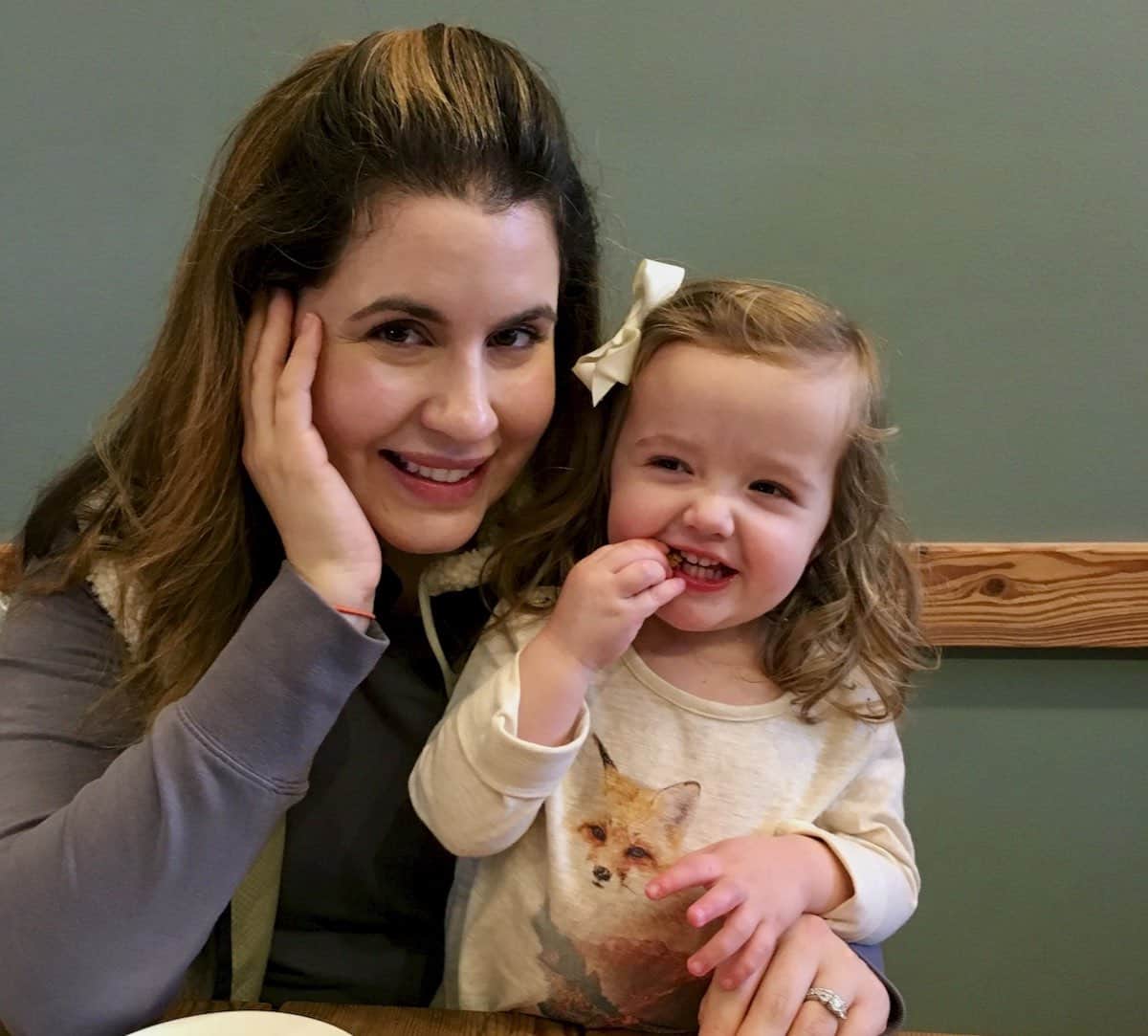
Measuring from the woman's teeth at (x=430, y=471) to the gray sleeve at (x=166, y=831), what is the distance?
0.18m

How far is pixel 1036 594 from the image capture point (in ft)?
4.97

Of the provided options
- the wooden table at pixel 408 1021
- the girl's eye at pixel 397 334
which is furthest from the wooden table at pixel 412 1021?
the girl's eye at pixel 397 334

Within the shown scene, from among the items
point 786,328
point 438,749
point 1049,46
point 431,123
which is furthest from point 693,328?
point 1049,46

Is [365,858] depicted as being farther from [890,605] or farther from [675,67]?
[675,67]

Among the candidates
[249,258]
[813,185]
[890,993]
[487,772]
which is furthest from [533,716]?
[813,185]

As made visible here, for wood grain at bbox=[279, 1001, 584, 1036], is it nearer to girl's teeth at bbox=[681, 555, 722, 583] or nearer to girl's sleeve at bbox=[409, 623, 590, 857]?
girl's sleeve at bbox=[409, 623, 590, 857]

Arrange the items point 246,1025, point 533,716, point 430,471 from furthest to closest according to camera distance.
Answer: point 430,471 < point 533,716 < point 246,1025

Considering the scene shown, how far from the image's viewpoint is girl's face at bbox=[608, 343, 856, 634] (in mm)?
897

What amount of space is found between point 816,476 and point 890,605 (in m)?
0.21

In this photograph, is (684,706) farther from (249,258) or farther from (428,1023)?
(249,258)

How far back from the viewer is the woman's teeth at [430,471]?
96 centimetres

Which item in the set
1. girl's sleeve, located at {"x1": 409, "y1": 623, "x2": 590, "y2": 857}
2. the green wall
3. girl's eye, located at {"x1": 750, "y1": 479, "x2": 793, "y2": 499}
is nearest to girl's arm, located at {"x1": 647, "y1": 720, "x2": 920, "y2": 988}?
girl's sleeve, located at {"x1": 409, "y1": 623, "x2": 590, "y2": 857}

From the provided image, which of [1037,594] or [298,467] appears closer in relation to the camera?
[298,467]

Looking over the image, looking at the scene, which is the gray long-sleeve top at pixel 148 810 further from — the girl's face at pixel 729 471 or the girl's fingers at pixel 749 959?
the girl's face at pixel 729 471
